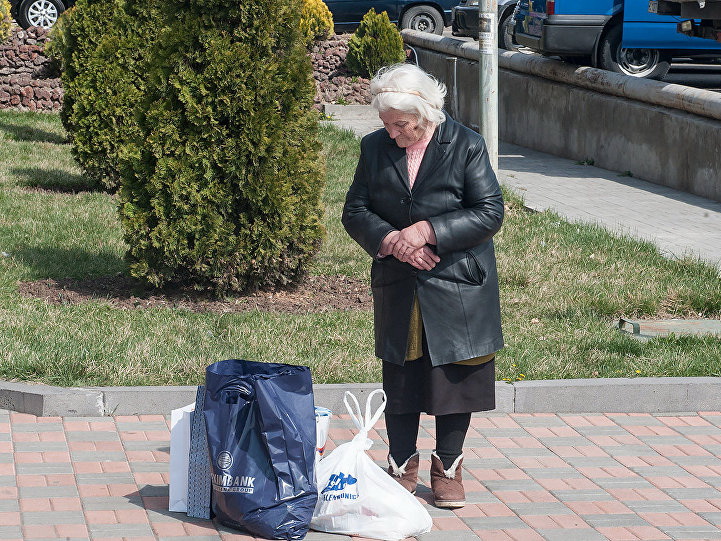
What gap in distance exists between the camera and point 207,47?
751 centimetres

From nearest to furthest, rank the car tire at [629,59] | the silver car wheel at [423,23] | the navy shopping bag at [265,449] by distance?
the navy shopping bag at [265,449]
the car tire at [629,59]
the silver car wheel at [423,23]

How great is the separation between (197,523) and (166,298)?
3.45 m

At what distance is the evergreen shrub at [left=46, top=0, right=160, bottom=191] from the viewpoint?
1180cm

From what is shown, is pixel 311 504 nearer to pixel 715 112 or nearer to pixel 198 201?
pixel 198 201

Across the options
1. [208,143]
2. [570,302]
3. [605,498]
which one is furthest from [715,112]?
[605,498]

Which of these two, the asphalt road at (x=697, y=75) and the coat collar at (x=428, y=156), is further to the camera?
the asphalt road at (x=697, y=75)

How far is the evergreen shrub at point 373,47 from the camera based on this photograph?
19.5 meters

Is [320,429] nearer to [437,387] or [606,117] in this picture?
[437,387]

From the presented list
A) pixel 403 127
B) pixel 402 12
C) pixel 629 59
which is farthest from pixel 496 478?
pixel 402 12

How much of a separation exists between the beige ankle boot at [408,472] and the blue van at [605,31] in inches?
410

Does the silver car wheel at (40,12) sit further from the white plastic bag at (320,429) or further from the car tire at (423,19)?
the white plastic bag at (320,429)

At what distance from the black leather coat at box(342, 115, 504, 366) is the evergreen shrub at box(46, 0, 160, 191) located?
7.59 m

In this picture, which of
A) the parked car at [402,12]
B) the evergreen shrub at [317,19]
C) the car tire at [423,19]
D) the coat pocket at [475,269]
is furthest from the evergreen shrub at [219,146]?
the car tire at [423,19]

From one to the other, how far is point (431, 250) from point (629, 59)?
1128 centimetres
